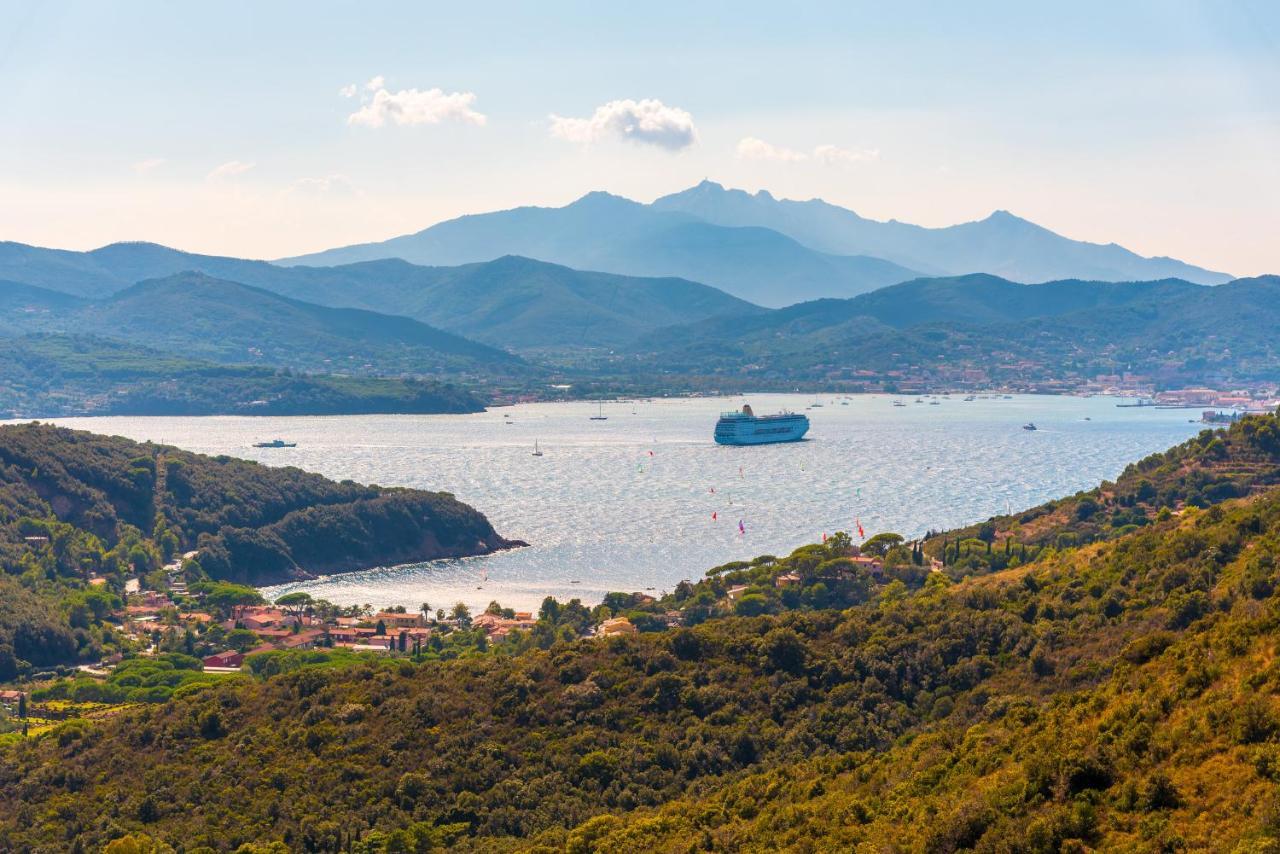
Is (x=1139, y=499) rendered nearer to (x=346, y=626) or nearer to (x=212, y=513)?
(x=346, y=626)

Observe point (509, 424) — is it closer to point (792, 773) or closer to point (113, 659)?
point (113, 659)

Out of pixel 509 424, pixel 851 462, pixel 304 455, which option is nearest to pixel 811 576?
pixel 851 462

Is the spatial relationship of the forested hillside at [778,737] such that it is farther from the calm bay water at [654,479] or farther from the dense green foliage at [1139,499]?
the calm bay water at [654,479]

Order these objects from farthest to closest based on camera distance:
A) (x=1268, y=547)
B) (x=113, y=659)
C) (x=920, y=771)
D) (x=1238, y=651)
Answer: (x=113, y=659), (x=1268, y=547), (x=920, y=771), (x=1238, y=651)

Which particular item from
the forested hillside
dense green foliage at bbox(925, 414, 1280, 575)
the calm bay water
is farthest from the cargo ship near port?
the forested hillside

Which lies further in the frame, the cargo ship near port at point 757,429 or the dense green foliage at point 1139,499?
the cargo ship near port at point 757,429

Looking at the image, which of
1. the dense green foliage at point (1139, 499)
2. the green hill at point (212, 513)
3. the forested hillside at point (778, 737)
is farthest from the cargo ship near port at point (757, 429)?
the forested hillside at point (778, 737)

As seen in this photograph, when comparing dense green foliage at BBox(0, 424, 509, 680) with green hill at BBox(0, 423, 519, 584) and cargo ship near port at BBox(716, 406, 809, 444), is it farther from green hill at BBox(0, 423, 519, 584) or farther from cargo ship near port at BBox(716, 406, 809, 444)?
cargo ship near port at BBox(716, 406, 809, 444)
